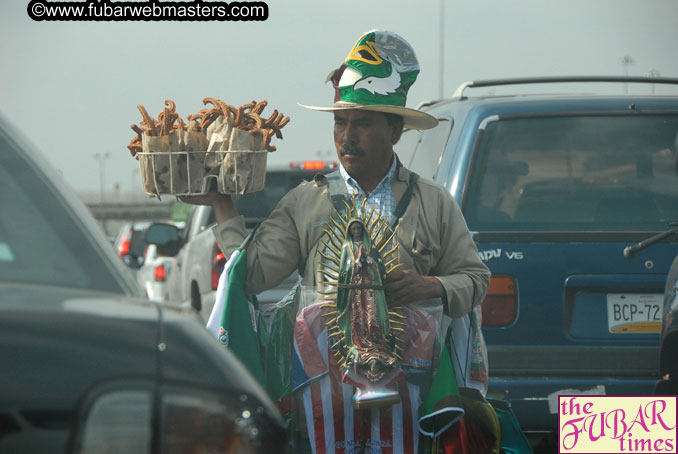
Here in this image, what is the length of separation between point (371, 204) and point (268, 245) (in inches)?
15.5

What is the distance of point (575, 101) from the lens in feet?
19.1

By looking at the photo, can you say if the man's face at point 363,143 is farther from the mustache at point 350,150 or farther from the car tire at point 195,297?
the car tire at point 195,297

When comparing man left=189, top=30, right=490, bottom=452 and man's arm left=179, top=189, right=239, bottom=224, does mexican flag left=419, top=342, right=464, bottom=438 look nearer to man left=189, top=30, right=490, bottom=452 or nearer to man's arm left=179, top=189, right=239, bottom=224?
man left=189, top=30, right=490, bottom=452

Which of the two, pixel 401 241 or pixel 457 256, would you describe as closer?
pixel 401 241

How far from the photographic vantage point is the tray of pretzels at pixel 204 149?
3.73 meters

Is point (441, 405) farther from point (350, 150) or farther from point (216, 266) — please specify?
point (216, 266)

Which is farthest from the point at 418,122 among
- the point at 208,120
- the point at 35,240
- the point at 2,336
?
the point at 2,336

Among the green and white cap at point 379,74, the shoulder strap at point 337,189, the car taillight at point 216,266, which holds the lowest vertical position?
the car taillight at point 216,266

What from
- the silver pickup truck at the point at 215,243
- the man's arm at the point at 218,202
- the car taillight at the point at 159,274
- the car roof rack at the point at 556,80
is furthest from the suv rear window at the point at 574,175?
the car taillight at the point at 159,274

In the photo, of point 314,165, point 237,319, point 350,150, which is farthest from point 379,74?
point 314,165

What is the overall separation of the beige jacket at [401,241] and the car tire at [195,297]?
5.18 meters

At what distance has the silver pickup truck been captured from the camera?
848 cm

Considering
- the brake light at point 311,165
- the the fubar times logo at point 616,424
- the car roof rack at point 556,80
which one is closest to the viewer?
the the fubar times logo at point 616,424

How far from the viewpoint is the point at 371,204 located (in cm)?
388
